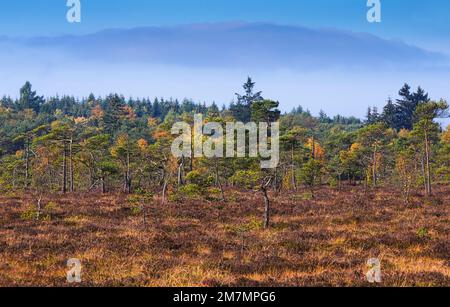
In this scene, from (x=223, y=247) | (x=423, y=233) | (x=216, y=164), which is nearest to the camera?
(x=223, y=247)

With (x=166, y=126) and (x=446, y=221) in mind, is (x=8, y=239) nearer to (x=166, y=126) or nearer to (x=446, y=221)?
(x=446, y=221)

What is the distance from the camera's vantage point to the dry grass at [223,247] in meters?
11.2

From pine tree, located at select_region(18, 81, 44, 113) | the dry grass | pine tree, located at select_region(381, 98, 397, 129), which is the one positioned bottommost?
the dry grass

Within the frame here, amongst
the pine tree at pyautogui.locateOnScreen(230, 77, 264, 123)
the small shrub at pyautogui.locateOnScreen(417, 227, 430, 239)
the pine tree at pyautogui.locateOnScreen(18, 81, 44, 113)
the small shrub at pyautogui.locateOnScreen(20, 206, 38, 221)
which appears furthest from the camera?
the pine tree at pyautogui.locateOnScreen(18, 81, 44, 113)

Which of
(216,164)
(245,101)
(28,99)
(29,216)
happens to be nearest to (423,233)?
(29,216)

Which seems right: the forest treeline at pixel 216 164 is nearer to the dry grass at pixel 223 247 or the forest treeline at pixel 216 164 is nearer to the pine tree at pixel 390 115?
the dry grass at pixel 223 247

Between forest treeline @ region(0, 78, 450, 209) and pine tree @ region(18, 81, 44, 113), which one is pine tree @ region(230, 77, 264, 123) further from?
pine tree @ region(18, 81, 44, 113)

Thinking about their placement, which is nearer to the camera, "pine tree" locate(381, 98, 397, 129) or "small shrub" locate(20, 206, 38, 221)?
"small shrub" locate(20, 206, 38, 221)

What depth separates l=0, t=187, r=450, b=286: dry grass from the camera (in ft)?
36.6

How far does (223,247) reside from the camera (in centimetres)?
1596

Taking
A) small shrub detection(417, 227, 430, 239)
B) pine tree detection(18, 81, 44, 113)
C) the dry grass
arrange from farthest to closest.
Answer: pine tree detection(18, 81, 44, 113)
small shrub detection(417, 227, 430, 239)
the dry grass

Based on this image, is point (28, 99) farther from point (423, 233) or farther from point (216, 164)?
point (423, 233)

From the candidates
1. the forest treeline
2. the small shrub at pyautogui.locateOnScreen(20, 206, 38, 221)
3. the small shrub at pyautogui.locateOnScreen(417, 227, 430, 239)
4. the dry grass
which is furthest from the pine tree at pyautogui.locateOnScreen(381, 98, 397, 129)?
the small shrub at pyautogui.locateOnScreen(20, 206, 38, 221)
